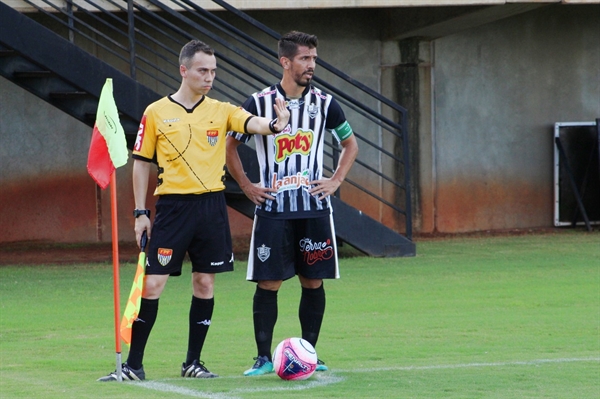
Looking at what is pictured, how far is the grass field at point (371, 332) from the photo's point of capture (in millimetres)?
6305

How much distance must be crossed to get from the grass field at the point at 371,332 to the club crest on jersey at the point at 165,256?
73 centimetres

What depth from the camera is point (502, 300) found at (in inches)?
405

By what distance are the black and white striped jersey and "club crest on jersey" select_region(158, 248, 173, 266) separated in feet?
2.31

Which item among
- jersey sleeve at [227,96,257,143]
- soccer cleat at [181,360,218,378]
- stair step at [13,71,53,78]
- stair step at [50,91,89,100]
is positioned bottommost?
soccer cleat at [181,360,218,378]

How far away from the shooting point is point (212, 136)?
6648mm

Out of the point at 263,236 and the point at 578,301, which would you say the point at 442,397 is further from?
the point at 578,301

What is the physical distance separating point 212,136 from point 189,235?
0.64 meters

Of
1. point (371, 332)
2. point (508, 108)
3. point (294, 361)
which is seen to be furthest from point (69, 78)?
point (508, 108)

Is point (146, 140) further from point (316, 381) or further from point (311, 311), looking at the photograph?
point (316, 381)

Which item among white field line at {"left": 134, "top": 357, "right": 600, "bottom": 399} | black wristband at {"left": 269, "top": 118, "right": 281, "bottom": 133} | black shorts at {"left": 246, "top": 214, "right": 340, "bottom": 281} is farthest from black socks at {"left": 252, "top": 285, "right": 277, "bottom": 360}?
black wristband at {"left": 269, "top": 118, "right": 281, "bottom": 133}

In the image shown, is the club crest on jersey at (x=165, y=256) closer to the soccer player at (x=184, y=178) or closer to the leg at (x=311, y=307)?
the soccer player at (x=184, y=178)

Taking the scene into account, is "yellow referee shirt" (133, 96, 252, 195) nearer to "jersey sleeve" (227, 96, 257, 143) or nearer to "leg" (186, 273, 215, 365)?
"jersey sleeve" (227, 96, 257, 143)

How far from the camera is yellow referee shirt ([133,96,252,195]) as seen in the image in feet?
21.5

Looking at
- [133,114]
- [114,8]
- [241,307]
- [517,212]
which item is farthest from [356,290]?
[517,212]
